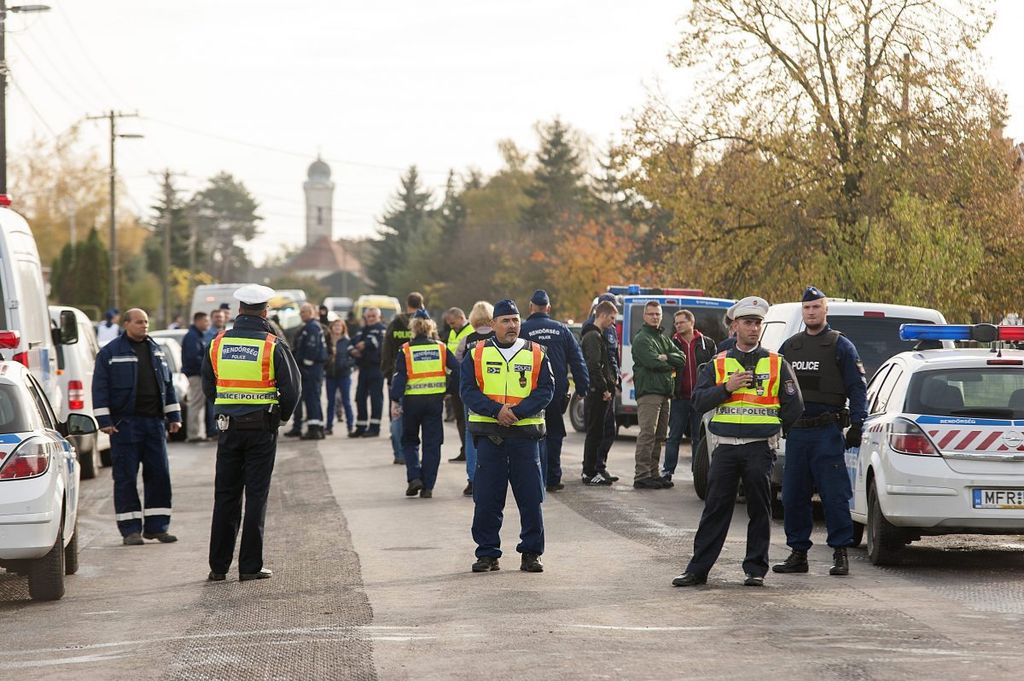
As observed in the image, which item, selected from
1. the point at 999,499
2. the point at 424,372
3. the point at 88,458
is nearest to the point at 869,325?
the point at 999,499

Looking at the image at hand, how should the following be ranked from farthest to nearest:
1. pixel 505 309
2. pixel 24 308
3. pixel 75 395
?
1. pixel 75 395
2. pixel 24 308
3. pixel 505 309

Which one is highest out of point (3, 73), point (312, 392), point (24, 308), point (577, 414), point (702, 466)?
point (3, 73)

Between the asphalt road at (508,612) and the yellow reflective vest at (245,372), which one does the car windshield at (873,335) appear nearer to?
the asphalt road at (508,612)

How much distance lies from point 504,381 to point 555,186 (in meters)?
84.9

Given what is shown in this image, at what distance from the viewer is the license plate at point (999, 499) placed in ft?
35.3

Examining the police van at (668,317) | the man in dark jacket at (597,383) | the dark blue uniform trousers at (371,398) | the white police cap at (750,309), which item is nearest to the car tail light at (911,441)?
the white police cap at (750,309)

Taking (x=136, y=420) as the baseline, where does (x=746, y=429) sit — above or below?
above

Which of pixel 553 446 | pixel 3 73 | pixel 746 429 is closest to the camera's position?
pixel 746 429

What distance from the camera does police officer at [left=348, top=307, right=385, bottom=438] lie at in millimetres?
24116

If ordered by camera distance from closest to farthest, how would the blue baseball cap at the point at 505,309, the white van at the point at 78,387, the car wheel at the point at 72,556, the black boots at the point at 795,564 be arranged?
1. the black boots at the point at 795,564
2. the blue baseball cap at the point at 505,309
3. the car wheel at the point at 72,556
4. the white van at the point at 78,387

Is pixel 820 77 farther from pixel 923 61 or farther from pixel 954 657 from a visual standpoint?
pixel 954 657

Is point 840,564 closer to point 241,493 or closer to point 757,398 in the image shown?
point 757,398

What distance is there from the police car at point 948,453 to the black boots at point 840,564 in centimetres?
57

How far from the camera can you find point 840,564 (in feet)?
34.7
